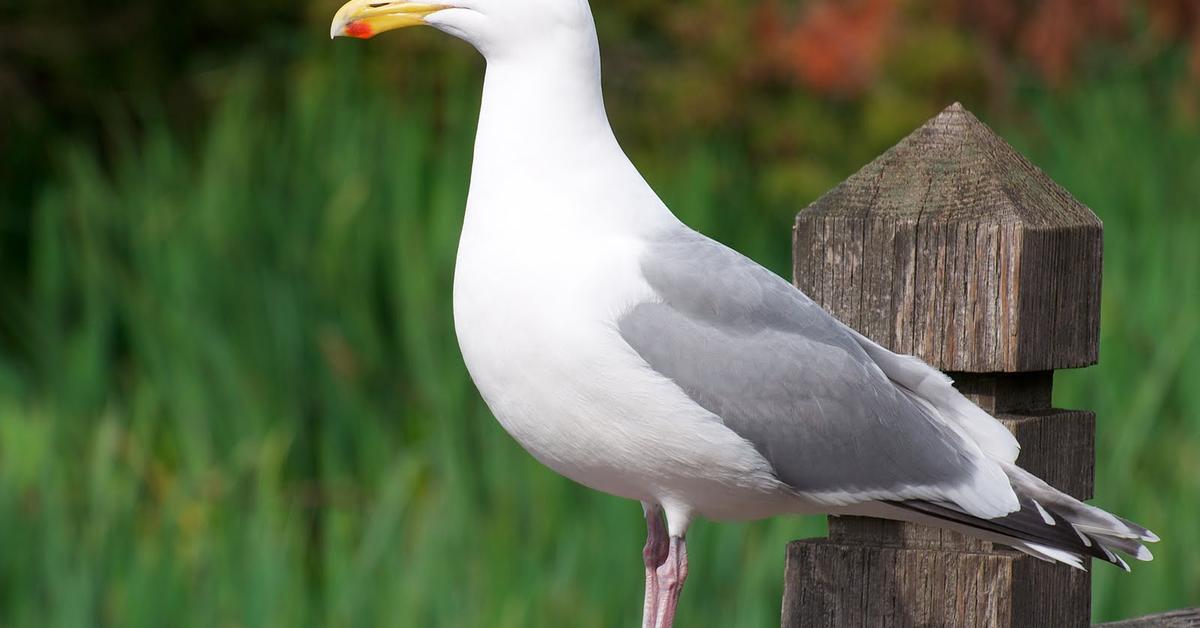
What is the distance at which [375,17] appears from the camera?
1.37 m

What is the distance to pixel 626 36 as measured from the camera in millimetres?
5078

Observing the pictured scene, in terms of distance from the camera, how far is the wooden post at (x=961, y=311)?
1346 mm

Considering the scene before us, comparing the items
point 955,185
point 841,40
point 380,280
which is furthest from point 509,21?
point 841,40

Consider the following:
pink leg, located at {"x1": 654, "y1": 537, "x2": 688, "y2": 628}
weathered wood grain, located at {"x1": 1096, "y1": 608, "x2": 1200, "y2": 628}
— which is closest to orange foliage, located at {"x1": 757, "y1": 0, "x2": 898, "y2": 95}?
weathered wood grain, located at {"x1": 1096, "y1": 608, "x2": 1200, "y2": 628}

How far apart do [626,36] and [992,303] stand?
12.6 ft

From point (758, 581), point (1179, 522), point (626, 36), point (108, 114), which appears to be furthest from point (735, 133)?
point (758, 581)

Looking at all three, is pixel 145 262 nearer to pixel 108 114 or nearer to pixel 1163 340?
pixel 108 114

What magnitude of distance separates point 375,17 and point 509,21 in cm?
14

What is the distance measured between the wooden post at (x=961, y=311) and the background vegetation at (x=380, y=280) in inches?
29.5

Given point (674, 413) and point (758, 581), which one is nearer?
point (674, 413)

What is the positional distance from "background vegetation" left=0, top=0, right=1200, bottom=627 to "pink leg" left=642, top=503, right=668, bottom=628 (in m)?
0.65

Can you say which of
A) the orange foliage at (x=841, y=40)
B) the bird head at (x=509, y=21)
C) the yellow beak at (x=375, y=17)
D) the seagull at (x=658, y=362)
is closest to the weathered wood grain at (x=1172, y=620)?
the seagull at (x=658, y=362)

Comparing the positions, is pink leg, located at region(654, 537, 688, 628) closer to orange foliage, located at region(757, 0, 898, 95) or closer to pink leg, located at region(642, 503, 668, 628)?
pink leg, located at region(642, 503, 668, 628)

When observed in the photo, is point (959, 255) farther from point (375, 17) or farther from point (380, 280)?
point (380, 280)
